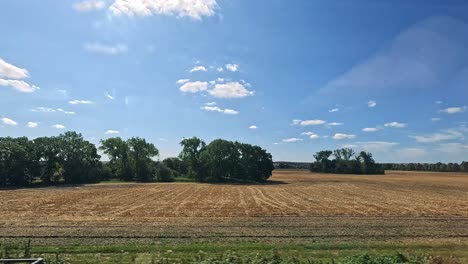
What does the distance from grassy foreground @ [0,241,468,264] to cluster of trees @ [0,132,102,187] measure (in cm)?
7819

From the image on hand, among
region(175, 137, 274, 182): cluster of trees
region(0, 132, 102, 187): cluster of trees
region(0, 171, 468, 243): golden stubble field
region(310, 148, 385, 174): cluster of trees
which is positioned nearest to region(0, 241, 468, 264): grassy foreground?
region(0, 171, 468, 243): golden stubble field

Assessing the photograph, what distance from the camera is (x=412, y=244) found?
64.2ft

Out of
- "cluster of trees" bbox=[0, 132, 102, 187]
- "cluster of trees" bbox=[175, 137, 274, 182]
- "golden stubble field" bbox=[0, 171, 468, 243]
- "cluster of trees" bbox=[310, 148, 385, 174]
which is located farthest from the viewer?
"cluster of trees" bbox=[310, 148, 385, 174]

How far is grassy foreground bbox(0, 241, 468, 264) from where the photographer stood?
15.2 meters

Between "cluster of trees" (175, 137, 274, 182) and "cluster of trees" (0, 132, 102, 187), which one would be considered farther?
"cluster of trees" (175, 137, 274, 182)

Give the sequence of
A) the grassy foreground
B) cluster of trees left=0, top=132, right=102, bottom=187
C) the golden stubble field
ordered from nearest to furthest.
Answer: the grassy foreground → the golden stubble field → cluster of trees left=0, top=132, right=102, bottom=187

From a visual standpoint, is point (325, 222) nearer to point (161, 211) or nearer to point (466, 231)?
point (466, 231)

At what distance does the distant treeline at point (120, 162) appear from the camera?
296 ft

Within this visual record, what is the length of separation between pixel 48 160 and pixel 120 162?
23099 mm

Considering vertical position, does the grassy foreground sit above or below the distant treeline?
below

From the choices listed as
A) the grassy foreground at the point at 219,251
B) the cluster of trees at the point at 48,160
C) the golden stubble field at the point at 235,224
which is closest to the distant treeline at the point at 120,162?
the cluster of trees at the point at 48,160

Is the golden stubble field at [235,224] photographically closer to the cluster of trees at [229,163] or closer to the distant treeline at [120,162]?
the distant treeline at [120,162]

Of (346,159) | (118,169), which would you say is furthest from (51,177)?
(346,159)

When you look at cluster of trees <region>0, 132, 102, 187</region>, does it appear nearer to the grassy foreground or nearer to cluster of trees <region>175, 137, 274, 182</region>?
cluster of trees <region>175, 137, 274, 182</region>
